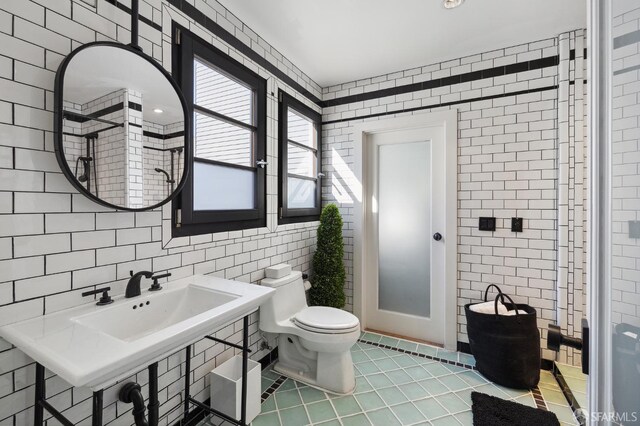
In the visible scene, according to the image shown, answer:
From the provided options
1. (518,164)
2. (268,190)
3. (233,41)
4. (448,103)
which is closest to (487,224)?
(518,164)

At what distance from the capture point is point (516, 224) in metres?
2.36

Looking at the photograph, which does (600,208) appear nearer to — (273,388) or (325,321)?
(325,321)

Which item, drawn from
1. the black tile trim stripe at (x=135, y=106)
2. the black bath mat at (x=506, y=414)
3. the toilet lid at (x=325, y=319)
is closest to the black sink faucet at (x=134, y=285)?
the black tile trim stripe at (x=135, y=106)

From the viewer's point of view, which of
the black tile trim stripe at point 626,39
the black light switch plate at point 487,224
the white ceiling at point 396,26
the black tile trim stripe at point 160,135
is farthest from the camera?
the black light switch plate at point 487,224

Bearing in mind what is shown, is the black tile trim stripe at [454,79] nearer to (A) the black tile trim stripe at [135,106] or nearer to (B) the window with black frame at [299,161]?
(B) the window with black frame at [299,161]

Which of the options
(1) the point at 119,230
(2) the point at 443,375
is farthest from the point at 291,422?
(1) the point at 119,230

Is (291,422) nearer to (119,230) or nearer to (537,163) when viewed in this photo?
(119,230)

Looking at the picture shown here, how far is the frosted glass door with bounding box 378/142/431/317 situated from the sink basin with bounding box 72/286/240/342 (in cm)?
194

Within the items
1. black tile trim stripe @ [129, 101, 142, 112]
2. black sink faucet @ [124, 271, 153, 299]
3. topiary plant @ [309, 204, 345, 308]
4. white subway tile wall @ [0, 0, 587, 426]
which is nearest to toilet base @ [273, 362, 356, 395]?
white subway tile wall @ [0, 0, 587, 426]

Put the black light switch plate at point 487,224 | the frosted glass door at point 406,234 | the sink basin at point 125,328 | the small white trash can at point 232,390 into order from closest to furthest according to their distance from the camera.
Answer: the sink basin at point 125,328
the small white trash can at point 232,390
the black light switch plate at point 487,224
the frosted glass door at point 406,234

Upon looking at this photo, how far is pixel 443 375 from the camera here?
220 cm

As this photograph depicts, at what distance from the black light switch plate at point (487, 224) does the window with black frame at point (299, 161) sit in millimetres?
1581

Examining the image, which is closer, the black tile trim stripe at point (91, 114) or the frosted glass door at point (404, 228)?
the black tile trim stripe at point (91, 114)

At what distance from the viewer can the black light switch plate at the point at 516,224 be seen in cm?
235
